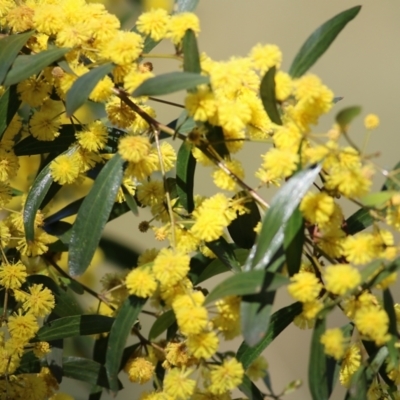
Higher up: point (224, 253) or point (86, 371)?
point (224, 253)

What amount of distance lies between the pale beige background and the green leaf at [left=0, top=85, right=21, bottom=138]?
1.17 meters

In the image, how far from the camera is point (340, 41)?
182 cm

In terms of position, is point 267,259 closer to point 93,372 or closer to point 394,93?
point 93,372

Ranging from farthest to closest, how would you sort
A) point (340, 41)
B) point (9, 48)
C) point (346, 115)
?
1. point (340, 41)
2. point (9, 48)
3. point (346, 115)

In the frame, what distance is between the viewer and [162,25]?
47 cm

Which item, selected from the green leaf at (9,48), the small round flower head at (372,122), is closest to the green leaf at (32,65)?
the green leaf at (9,48)

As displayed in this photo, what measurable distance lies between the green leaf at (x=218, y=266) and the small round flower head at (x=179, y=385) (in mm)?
103

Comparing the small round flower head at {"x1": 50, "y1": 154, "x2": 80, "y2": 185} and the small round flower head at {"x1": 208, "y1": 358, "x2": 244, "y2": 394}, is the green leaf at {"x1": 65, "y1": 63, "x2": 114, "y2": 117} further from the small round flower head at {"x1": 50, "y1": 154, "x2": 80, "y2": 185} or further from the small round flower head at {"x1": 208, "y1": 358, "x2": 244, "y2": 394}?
the small round flower head at {"x1": 208, "y1": 358, "x2": 244, "y2": 394}

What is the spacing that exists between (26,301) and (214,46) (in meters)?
1.34

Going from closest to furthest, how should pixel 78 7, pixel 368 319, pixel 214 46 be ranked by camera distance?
pixel 368 319
pixel 78 7
pixel 214 46

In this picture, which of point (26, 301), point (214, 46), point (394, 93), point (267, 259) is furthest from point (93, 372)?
point (394, 93)

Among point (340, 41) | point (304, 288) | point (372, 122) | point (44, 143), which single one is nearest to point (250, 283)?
point (304, 288)

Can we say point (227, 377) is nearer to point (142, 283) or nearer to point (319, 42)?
point (142, 283)

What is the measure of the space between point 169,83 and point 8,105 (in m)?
0.18
